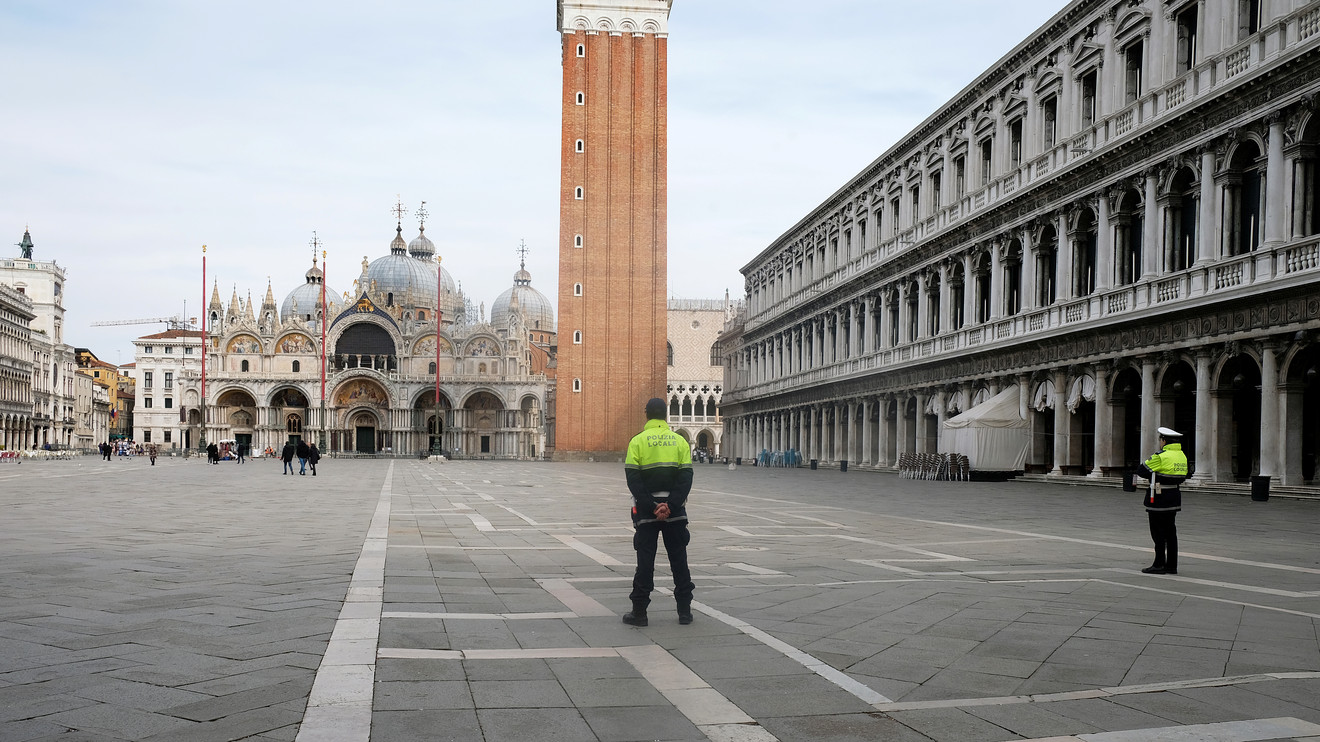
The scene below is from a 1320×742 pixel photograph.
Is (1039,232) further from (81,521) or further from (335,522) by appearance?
(81,521)

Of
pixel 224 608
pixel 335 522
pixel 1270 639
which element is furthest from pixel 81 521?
pixel 1270 639

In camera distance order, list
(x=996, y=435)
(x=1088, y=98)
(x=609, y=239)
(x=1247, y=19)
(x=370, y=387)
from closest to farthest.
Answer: (x=1247, y=19) < (x=1088, y=98) < (x=996, y=435) < (x=609, y=239) < (x=370, y=387)

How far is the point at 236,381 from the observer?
8956 centimetres

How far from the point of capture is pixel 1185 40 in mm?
Answer: 25875

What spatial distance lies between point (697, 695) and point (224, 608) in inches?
156

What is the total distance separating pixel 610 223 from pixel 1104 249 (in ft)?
133

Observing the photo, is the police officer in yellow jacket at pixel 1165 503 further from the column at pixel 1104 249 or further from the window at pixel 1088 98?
the window at pixel 1088 98

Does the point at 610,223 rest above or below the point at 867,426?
above

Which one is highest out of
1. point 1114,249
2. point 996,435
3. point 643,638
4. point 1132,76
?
point 1132,76

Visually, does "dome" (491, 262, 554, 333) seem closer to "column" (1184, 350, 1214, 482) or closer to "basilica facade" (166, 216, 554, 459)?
"basilica facade" (166, 216, 554, 459)

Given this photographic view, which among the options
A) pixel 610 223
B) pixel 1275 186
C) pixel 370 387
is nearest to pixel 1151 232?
pixel 1275 186

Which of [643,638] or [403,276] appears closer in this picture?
[643,638]

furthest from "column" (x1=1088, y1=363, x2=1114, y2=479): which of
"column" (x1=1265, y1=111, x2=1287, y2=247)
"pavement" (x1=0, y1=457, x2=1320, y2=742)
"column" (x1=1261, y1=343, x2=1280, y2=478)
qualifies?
"pavement" (x1=0, y1=457, x2=1320, y2=742)

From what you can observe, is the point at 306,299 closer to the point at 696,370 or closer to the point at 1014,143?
the point at 696,370
